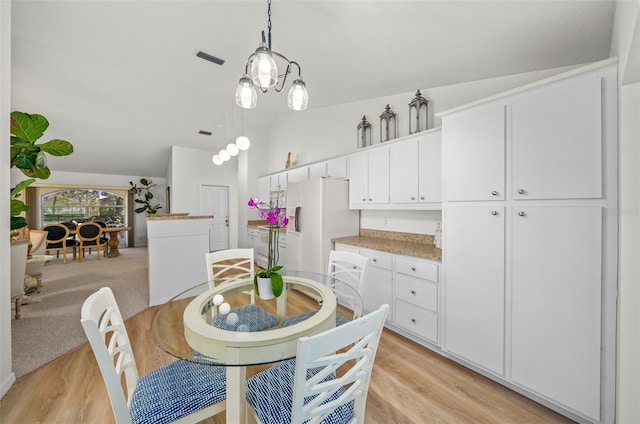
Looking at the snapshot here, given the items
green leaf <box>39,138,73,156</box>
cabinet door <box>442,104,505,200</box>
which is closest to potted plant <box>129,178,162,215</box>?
green leaf <box>39,138,73,156</box>

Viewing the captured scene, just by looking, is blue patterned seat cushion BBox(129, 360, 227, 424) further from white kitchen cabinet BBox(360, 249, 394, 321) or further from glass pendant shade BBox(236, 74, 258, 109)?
white kitchen cabinet BBox(360, 249, 394, 321)

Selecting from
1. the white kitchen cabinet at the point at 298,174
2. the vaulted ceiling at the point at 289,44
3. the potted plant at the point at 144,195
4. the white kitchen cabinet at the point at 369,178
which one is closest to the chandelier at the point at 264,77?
the vaulted ceiling at the point at 289,44

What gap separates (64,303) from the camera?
3.26m

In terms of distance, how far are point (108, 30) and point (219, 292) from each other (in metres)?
2.98

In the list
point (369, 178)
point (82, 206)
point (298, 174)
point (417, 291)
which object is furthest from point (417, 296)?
point (82, 206)

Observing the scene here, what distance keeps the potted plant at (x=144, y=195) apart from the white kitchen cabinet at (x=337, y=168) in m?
6.62

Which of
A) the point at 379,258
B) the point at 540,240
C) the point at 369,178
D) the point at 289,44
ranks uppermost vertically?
the point at 289,44

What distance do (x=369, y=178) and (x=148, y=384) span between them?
2.77 m

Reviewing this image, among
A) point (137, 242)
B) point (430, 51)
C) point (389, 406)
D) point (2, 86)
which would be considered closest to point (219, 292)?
point (389, 406)

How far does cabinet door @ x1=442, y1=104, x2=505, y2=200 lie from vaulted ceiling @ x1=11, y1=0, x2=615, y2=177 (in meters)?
0.57

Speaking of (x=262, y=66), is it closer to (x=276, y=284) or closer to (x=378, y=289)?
(x=276, y=284)

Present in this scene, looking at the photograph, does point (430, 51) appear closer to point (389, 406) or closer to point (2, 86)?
point (389, 406)

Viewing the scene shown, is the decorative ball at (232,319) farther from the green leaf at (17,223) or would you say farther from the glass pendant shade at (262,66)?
the green leaf at (17,223)

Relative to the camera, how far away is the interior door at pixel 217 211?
6.60m
